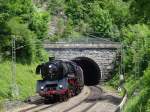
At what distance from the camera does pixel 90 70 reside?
74.4 m

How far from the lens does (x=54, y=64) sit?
137 ft

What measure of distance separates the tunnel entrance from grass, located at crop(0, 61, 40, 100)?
55.4 feet

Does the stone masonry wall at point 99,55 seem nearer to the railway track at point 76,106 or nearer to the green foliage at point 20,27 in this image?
the green foliage at point 20,27

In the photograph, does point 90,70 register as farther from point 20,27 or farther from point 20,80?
point 20,80

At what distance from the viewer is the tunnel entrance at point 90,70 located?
224 feet

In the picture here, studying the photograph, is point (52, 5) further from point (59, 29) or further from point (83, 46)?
point (83, 46)

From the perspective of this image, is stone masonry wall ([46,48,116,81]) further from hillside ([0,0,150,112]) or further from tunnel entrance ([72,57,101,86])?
hillside ([0,0,150,112])

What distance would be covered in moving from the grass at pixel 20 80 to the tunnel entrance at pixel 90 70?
16.9 meters

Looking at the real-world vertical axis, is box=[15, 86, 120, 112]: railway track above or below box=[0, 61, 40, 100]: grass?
below

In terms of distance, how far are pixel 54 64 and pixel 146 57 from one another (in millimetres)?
14014

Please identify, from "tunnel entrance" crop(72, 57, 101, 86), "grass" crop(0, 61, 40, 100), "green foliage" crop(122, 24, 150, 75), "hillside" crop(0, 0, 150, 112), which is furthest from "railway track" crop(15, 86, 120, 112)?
"tunnel entrance" crop(72, 57, 101, 86)

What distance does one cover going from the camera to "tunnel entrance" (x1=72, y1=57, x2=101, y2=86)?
68.2 m

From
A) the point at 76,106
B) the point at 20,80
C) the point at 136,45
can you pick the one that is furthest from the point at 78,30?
the point at 76,106

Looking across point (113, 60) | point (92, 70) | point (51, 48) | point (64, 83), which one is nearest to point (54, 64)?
point (64, 83)
